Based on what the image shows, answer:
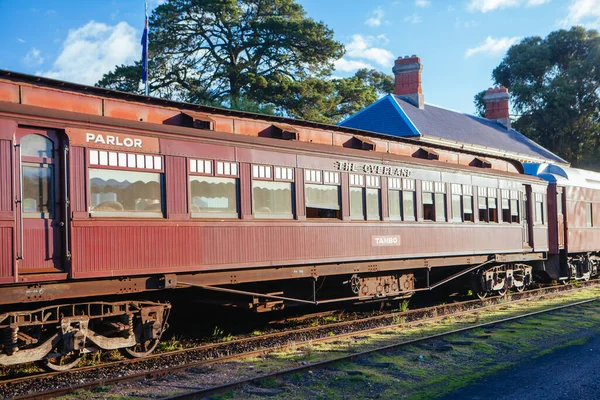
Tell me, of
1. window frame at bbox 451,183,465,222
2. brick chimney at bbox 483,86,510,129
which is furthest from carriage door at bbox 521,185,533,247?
brick chimney at bbox 483,86,510,129

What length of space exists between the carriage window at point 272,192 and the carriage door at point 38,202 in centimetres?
334

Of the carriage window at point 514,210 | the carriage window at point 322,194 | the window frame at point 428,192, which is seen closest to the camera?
A: the carriage window at point 322,194

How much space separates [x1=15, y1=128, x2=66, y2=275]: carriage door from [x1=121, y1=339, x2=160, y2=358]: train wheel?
6.13 feet

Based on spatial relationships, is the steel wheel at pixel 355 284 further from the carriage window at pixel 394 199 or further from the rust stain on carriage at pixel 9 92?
the rust stain on carriage at pixel 9 92

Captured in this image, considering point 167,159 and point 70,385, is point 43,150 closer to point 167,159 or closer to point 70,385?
point 167,159

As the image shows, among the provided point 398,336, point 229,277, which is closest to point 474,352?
point 398,336

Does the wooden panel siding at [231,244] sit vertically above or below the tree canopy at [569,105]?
below

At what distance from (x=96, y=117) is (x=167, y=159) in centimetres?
118

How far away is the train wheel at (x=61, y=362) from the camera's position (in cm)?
812

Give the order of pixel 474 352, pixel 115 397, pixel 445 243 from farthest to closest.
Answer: pixel 445 243 → pixel 474 352 → pixel 115 397

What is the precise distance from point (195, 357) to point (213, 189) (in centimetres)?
259

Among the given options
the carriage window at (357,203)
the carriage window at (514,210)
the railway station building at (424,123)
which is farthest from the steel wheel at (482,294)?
the railway station building at (424,123)

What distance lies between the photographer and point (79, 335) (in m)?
8.20

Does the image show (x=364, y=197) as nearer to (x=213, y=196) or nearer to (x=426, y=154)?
(x=213, y=196)
